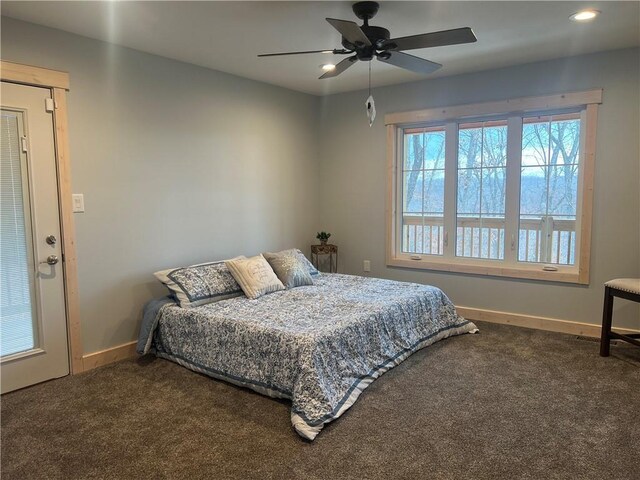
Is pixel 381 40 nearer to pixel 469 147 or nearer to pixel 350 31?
pixel 350 31

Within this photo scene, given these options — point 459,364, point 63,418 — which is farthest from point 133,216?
point 459,364

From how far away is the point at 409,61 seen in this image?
115 inches

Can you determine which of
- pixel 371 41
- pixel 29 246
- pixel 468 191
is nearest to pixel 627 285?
pixel 468 191

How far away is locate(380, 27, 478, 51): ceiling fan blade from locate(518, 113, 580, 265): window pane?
202cm

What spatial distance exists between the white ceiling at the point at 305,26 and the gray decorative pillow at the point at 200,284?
5.77 ft

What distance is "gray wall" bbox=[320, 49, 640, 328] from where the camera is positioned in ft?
11.9

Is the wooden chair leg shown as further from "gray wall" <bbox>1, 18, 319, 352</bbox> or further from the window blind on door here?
the window blind on door

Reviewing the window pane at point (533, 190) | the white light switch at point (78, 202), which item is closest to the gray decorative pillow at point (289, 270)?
the white light switch at point (78, 202)

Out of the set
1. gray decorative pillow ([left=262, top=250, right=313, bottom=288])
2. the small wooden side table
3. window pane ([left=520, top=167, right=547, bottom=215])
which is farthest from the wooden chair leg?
the small wooden side table

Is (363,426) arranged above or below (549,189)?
below

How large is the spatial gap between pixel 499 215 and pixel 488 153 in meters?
0.62

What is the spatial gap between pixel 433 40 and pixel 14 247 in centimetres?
293

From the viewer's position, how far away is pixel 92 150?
3248 mm

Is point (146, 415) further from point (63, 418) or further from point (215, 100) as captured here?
point (215, 100)
